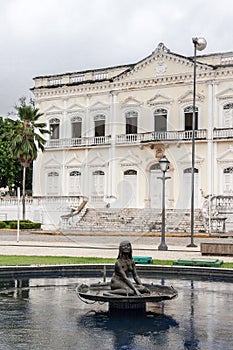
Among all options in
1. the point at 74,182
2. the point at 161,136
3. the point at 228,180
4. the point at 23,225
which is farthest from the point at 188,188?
the point at 23,225

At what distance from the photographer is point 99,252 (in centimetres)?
2294

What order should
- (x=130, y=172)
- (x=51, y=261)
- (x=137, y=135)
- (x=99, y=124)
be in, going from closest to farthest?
1. (x=51, y=261)
2. (x=130, y=172)
3. (x=137, y=135)
4. (x=99, y=124)

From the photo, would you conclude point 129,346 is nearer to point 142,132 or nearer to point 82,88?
point 142,132

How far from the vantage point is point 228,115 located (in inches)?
1571

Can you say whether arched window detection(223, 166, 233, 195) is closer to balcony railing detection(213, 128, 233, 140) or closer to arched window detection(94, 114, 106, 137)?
balcony railing detection(213, 128, 233, 140)

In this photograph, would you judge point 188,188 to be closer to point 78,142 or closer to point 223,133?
point 223,133

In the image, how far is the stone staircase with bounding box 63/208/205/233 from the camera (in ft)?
121

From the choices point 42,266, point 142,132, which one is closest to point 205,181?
point 142,132

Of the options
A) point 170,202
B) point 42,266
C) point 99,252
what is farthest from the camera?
point 170,202

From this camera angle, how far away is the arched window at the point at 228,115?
39.8 m

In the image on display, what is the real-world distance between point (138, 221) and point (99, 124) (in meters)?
10.5

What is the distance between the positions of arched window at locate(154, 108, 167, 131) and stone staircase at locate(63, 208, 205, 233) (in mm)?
7160

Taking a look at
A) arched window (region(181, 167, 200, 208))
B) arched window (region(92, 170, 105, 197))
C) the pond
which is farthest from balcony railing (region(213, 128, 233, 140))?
the pond

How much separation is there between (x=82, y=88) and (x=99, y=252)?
24690 millimetres
